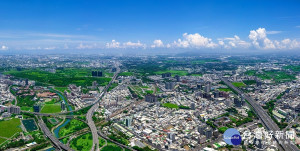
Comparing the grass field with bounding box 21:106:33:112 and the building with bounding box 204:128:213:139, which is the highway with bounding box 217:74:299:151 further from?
the grass field with bounding box 21:106:33:112

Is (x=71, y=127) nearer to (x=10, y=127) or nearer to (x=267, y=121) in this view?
(x=10, y=127)

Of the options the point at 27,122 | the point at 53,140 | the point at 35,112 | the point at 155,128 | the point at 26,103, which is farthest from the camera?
the point at 26,103

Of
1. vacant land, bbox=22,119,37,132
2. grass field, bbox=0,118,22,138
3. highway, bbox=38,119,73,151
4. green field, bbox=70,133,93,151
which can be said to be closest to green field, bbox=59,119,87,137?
highway, bbox=38,119,73,151

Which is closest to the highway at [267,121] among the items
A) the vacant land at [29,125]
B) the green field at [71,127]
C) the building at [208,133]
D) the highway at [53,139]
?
the building at [208,133]

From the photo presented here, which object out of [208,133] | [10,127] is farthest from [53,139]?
[208,133]

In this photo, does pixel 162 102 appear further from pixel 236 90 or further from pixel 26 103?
pixel 26 103

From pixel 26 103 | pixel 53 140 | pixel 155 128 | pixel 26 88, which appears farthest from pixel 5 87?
pixel 155 128
